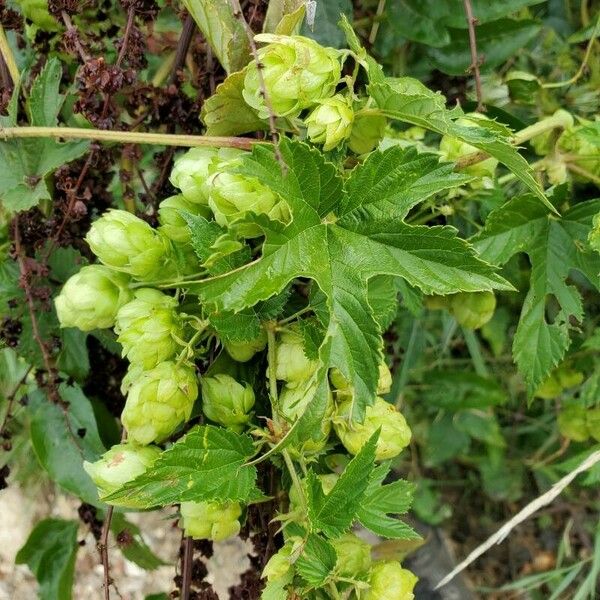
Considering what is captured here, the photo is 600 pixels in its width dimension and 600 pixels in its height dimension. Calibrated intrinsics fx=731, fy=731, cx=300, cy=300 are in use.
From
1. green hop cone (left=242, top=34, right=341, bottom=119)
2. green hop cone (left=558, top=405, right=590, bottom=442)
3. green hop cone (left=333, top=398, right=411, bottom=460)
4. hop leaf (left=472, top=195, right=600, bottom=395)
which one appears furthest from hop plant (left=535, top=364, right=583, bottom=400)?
green hop cone (left=242, top=34, right=341, bottom=119)

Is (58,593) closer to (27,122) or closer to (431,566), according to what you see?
(27,122)

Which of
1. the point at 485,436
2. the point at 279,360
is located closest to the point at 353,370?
the point at 279,360

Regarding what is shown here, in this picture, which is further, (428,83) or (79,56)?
(428,83)

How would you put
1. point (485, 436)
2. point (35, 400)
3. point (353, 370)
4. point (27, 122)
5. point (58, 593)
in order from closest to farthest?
1. point (353, 370)
2. point (27, 122)
3. point (35, 400)
4. point (58, 593)
5. point (485, 436)

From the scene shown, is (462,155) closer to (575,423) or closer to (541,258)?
(541,258)

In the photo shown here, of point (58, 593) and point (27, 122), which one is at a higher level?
point (27, 122)

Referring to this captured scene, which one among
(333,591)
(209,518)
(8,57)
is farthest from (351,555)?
(8,57)

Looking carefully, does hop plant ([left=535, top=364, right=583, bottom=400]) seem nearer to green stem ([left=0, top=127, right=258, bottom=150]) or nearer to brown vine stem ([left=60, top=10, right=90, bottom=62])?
green stem ([left=0, top=127, right=258, bottom=150])
